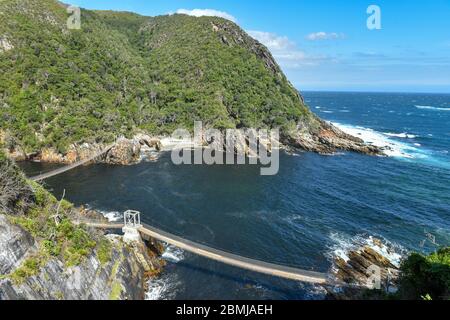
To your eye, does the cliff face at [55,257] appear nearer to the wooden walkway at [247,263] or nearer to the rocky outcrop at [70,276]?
the rocky outcrop at [70,276]

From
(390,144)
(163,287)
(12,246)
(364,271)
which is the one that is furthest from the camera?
(390,144)

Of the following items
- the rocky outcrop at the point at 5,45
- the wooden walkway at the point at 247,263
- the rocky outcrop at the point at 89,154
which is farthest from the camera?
the rocky outcrop at the point at 5,45

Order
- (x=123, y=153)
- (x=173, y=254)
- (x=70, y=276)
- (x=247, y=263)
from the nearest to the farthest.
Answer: (x=70, y=276) < (x=247, y=263) < (x=173, y=254) < (x=123, y=153)

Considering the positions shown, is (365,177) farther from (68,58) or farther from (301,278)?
(68,58)

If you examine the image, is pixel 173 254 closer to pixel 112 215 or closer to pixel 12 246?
pixel 112 215

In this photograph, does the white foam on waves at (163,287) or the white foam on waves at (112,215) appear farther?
the white foam on waves at (112,215)

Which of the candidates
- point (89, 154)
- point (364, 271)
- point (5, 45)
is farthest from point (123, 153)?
point (364, 271)

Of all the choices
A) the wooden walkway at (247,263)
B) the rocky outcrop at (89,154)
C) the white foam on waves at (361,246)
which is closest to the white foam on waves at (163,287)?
the wooden walkway at (247,263)
